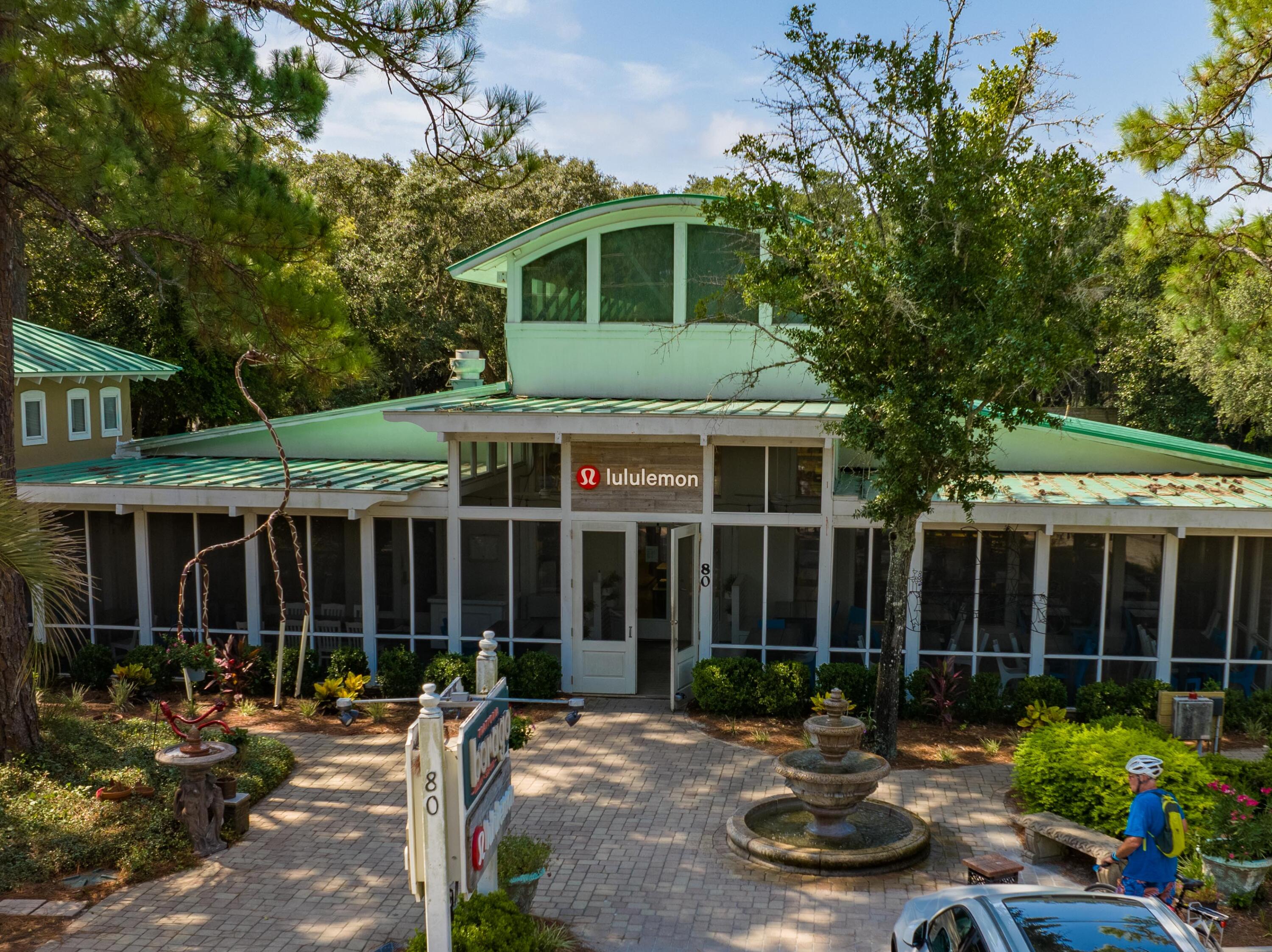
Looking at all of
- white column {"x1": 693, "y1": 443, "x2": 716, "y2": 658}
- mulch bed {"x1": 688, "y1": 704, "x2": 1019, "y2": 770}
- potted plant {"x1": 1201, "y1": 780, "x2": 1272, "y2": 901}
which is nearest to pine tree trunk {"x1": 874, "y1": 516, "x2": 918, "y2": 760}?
mulch bed {"x1": 688, "y1": 704, "x2": 1019, "y2": 770}

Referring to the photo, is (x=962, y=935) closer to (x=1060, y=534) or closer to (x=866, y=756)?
(x=866, y=756)

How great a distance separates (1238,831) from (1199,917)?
1.77 meters

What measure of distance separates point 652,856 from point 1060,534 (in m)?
7.59

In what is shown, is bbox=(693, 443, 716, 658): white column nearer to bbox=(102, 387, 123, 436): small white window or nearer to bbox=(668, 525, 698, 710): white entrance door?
bbox=(668, 525, 698, 710): white entrance door

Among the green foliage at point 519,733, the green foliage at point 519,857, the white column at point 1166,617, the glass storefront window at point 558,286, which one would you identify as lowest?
the green foliage at point 519,857

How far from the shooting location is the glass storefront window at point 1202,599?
46.5 ft

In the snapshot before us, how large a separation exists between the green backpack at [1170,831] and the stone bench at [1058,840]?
1887mm

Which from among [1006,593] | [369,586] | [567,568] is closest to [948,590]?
[1006,593]

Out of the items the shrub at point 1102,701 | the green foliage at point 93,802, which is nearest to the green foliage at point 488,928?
the green foliage at point 93,802

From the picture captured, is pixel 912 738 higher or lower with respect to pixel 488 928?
lower

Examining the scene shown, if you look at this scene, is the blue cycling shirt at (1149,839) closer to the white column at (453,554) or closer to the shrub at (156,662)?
the white column at (453,554)

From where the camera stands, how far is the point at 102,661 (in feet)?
50.0

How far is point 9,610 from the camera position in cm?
1160

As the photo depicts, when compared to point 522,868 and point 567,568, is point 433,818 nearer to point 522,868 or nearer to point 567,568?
point 522,868
